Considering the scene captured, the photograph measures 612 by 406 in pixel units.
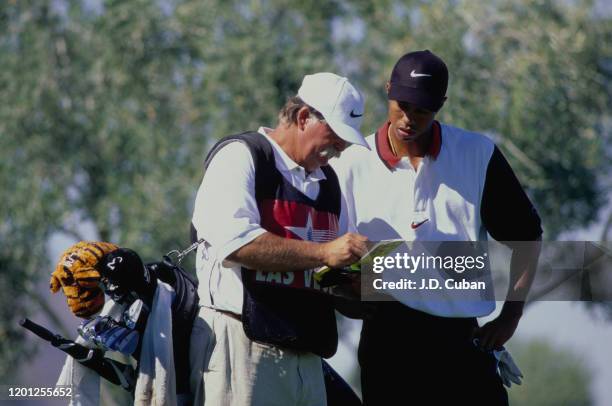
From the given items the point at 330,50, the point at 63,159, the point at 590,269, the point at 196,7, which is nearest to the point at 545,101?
the point at 330,50

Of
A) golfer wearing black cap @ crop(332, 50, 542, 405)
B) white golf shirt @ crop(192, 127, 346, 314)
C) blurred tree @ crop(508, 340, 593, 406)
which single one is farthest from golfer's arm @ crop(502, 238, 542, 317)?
blurred tree @ crop(508, 340, 593, 406)

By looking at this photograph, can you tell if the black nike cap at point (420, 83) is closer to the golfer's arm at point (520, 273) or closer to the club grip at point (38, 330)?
the golfer's arm at point (520, 273)

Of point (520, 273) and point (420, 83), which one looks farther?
point (520, 273)

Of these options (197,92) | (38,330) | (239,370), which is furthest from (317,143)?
(197,92)

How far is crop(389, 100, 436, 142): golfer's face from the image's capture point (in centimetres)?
582

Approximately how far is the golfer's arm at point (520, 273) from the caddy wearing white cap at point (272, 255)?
0.93m

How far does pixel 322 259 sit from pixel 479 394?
1142 millimetres

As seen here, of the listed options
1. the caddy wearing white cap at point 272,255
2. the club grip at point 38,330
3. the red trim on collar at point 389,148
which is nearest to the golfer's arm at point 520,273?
the red trim on collar at point 389,148

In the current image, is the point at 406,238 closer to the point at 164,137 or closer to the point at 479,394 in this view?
the point at 479,394

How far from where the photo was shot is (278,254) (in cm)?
520

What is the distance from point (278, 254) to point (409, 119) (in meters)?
1.01
